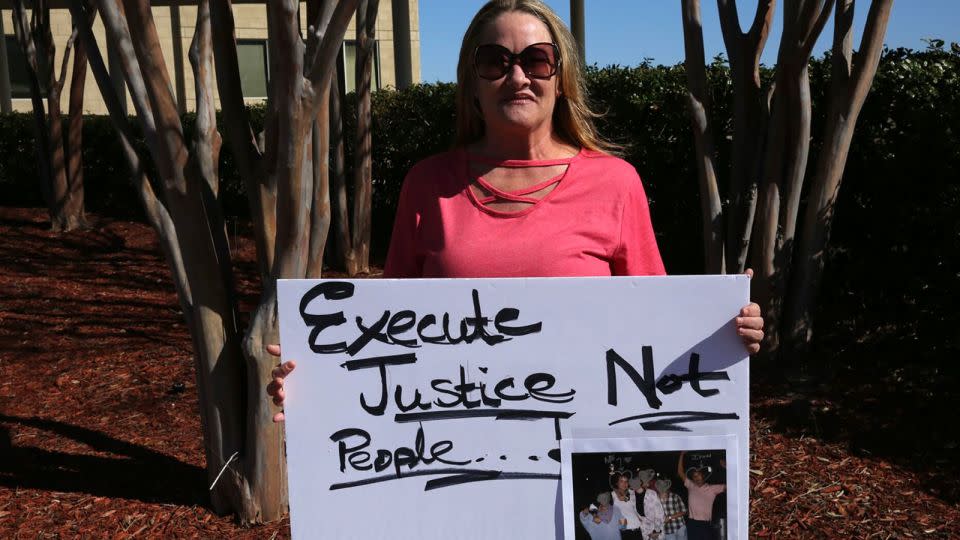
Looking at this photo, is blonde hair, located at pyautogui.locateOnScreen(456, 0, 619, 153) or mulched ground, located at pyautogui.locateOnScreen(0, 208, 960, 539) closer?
blonde hair, located at pyautogui.locateOnScreen(456, 0, 619, 153)

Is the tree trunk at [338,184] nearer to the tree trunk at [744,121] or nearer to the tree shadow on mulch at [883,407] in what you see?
the tree trunk at [744,121]

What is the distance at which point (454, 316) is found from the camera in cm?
185

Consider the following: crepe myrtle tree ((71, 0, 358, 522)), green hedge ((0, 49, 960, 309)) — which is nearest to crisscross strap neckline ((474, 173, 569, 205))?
crepe myrtle tree ((71, 0, 358, 522))

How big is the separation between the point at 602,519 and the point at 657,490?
130 millimetres

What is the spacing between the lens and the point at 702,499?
69.6 inches

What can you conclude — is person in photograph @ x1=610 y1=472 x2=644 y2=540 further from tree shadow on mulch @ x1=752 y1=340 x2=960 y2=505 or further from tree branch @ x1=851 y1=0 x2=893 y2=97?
tree branch @ x1=851 y1=0 x2=893 y2=97

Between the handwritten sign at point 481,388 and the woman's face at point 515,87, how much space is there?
40 centimetres

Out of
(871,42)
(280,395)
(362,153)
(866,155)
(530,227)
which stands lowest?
(280,395)

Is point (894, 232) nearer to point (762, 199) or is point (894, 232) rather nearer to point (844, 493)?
point (762, 199)

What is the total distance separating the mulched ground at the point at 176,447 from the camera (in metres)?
3.68

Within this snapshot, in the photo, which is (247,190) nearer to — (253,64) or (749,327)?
(749,327)

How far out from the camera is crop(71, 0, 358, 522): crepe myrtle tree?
3098mm

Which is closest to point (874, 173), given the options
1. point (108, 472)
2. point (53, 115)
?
point (108, 472)

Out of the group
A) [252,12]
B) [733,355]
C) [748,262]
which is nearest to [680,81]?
[748,262]
